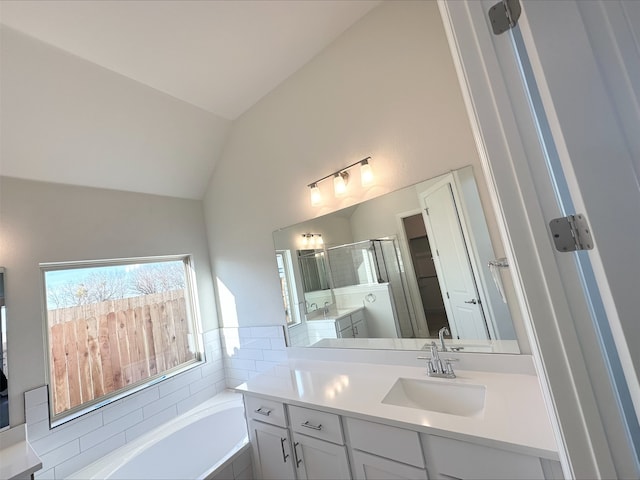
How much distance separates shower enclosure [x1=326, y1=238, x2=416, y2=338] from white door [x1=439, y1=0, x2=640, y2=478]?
40.7 inches

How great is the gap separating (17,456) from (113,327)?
0.88 meters

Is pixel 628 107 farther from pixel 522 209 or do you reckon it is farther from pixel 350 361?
pixel 350 361

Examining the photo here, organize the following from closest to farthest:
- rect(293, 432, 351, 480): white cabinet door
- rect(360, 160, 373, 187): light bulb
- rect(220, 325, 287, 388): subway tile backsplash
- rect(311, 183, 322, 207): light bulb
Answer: rect(293, 432, 351, 480): white cabinet door → rect(360, 160, 373, 187): light bulb → rect(311, 183, 322, 207): light bulb → rect(220, 325, 287, 388): subway tile backsplash

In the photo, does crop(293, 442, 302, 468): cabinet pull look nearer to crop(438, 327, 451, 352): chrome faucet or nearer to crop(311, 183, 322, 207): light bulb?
crop(438, 327, 451, 352): chrome faucet

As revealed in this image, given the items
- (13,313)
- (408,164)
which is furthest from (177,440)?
(408,164)

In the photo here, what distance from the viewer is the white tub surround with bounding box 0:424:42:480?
131 cm

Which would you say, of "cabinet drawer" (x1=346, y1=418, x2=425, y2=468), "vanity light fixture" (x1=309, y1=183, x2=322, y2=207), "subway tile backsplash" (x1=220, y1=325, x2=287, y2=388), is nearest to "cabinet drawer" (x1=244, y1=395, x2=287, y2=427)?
"cabinet drawer" (x1=346, y1=418, x2=425, y2=468)

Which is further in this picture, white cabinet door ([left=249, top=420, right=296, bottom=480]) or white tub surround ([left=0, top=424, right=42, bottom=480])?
white cabinet door ([left=249, top=420, right=296, bottom=480])

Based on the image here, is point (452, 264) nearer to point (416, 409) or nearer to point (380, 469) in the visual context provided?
point (416, 409)

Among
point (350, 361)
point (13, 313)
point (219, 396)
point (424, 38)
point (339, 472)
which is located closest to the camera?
point (339, 472)

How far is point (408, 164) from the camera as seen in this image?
1.69 meters

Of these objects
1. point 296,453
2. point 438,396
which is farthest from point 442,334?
point 296,453

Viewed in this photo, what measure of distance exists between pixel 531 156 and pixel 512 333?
1.08 metres

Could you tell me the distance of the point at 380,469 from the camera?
1193 millimetres
